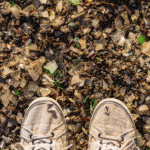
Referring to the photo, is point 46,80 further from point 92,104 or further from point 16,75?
point 92,104

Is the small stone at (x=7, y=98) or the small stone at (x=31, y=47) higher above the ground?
the small stone at (x=31, y=47)

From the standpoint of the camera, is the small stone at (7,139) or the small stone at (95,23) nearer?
the small stone at (95,23)

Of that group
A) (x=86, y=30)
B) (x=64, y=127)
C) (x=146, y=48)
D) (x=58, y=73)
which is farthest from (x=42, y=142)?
(x=146, y=48)

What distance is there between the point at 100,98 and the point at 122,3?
3.70 ft

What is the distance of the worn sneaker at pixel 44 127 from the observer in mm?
1835

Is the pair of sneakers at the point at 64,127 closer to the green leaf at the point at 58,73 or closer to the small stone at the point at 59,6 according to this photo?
the green leaf at the point at 58,73

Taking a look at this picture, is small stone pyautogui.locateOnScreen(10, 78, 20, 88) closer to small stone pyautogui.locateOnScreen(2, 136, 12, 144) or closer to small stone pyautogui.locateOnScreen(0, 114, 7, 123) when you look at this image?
small stone pyautogui.locateOnScreen(0, 114, 7, 123)

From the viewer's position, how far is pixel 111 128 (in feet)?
6.03

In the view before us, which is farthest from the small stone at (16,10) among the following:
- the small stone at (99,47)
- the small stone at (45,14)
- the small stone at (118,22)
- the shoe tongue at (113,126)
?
the shoe tongue at (113,126)

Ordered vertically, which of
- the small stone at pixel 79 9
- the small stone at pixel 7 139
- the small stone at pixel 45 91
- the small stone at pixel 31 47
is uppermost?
the small stone at pixel 79 9

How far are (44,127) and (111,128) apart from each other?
0.76 meters

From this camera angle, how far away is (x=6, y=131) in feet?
6.45

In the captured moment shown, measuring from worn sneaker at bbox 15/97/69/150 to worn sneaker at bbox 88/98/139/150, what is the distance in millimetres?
358

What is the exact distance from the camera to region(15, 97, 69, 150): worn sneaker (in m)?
1.83
